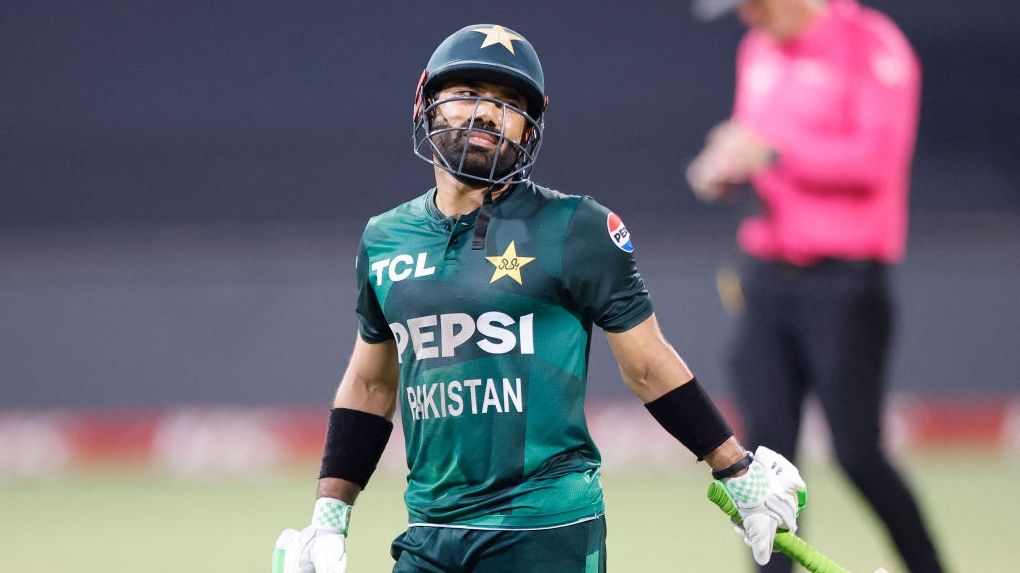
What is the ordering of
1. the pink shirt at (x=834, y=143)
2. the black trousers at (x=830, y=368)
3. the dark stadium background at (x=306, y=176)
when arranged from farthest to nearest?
the dark stadium background at (x=306, y=176)
the pink shirt at (x=834, y=143)
the black trousers at (x=830, y=368)

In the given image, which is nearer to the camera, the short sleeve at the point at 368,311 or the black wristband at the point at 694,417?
the black wristband at the point at 694,417

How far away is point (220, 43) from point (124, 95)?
0.82 meters

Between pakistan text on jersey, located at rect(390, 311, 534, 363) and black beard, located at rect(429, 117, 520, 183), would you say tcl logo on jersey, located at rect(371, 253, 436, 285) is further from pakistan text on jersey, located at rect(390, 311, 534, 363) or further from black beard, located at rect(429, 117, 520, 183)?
black beard, located at rect(429, 117, 520, 183)

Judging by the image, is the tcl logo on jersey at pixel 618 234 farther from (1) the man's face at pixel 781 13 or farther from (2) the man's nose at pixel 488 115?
(1) the man's face at pixel 781 13

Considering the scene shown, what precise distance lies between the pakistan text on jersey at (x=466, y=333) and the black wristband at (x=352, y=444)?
0.35 meters

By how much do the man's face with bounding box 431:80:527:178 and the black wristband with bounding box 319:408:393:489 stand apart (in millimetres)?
725

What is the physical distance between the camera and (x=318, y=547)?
3629 millimetres

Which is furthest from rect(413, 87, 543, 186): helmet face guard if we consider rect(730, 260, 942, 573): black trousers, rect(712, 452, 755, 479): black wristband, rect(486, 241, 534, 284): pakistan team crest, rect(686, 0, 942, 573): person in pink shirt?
rect(730, 260, 942, 573): black trousers

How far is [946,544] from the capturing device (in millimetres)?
7246

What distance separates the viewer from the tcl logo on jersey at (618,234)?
3.50m

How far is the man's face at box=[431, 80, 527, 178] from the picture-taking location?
3496 millimetres

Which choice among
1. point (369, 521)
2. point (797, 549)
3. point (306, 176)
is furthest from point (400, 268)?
point (306, 176)

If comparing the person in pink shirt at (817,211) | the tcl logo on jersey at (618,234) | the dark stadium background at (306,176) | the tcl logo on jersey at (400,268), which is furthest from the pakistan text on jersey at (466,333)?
the dark stadium background at (306,176)

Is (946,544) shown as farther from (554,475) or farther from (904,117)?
(554,475)
